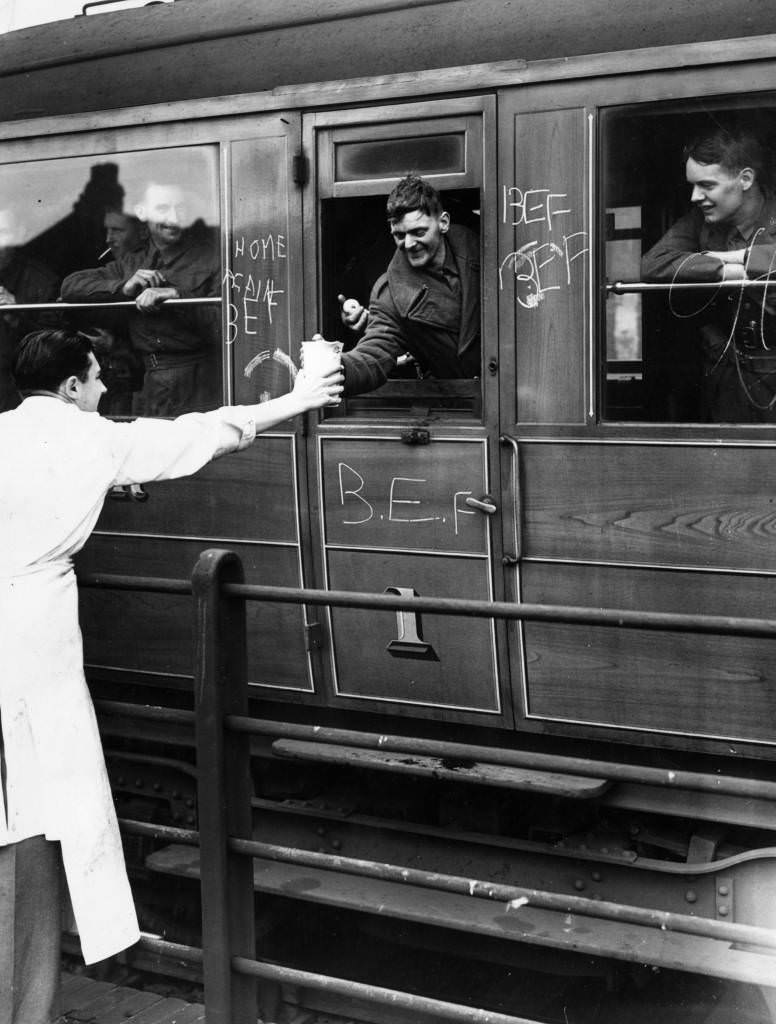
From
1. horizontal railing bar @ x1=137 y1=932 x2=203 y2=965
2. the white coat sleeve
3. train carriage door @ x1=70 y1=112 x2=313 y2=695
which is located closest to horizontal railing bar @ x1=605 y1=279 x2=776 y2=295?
train carriage door @ x1=70 y1=112 x2=313 y2=695

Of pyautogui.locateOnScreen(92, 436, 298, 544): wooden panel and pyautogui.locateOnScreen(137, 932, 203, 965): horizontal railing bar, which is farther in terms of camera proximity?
pyautogui.locateOnScreen(92, 436, 298, 544): wooden panel

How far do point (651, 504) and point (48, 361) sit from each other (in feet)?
6.58

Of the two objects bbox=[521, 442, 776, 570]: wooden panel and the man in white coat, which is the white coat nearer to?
the man in white coat

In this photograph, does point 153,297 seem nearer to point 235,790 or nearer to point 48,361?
point 48,361

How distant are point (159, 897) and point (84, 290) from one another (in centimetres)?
258

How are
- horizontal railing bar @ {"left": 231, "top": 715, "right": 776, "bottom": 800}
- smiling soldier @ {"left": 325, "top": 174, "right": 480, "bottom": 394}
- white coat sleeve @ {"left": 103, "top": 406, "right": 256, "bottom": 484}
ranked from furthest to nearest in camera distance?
smiling soldier @ {"left": 325, "top": 174, "right": 480, "bottom": 394}, white coat sleeve @ {"left": 103, "top": 406, "right": 256, "bottom": 484}, horizontal railing bar @ {"left": 231, "top": 715, "right": 776, "bottom": 800}

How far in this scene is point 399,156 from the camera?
453cm

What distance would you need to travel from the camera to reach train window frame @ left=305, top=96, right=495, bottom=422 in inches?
173

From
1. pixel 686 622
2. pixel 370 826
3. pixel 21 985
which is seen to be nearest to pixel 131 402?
pixel 370 826

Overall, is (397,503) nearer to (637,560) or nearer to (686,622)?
(637,560)

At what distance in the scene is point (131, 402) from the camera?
523 centimetres

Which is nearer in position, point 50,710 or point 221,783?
point 221,783

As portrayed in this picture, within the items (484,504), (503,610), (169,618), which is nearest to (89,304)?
(169,618)

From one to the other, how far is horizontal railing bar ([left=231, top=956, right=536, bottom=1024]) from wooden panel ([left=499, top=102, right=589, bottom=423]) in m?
2.17
